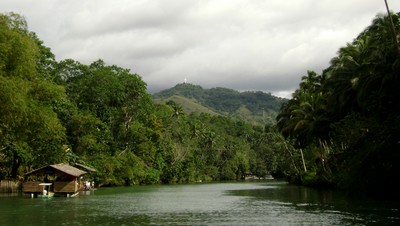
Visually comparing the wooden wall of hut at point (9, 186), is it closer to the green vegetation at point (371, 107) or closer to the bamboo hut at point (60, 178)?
the bamboo hut at point (60, 178)

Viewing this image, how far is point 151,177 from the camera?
85938 mm

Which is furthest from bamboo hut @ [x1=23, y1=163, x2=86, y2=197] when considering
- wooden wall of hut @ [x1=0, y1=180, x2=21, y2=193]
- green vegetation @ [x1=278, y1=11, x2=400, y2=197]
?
green vegetation @ [x1=278, y1=11, x2=400, y2=197]

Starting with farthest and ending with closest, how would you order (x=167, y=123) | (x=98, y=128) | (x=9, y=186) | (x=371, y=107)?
1. (x=167, y=123)
2. (x=98, y=128)
3. (x=9, y=186)
4. (x=371, y=107)

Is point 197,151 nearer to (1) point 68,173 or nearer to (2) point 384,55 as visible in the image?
(1) point 68,173

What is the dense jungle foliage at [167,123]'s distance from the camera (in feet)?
110

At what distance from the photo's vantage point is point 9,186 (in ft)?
161

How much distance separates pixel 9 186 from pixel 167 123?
156ft

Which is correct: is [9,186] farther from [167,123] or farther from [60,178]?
[167,123]

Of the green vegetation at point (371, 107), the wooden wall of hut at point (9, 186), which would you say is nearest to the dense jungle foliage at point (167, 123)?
the green vegetation at point (371, 107)

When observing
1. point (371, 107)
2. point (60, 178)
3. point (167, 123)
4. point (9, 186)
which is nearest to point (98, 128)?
point (9, 186)

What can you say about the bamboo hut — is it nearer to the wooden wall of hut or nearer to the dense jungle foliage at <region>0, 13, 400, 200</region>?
the dense jungle foliage at <region>0, 13, 400, 200</region>

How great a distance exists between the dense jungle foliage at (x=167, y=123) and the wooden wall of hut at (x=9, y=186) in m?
2.76

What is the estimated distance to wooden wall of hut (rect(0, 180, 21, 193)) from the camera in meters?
48.6

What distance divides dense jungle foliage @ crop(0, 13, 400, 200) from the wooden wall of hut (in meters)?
2.76
